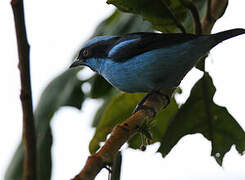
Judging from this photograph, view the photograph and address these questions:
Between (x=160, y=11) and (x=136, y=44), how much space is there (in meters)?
0.28

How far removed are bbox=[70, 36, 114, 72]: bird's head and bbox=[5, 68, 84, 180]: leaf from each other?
140 millimetres

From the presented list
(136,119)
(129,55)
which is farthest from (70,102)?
(136,119)

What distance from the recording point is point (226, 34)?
7.87 feet

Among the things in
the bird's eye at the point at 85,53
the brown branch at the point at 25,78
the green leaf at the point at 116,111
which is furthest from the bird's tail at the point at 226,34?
the brown branch at the point at 25,78

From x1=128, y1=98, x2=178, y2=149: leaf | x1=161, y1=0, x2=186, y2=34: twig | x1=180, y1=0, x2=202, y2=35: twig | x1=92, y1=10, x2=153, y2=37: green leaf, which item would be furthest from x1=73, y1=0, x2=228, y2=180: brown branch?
x1=92, y1=10, x2=153, y2=37: green leaf

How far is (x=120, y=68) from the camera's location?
276 centimetres

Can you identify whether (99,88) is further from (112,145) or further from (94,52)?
(112,145)

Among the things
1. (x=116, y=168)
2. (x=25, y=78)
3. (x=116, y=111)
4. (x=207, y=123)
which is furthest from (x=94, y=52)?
(x=25, y=78)

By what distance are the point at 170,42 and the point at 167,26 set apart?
0.13m

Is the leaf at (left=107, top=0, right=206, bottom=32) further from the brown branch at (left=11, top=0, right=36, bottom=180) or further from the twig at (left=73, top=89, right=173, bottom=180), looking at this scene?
the brown branch at (left=11, top=0, right=36, bottom=180)

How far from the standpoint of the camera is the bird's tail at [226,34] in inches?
91.7

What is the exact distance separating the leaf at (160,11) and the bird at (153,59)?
0.08 m

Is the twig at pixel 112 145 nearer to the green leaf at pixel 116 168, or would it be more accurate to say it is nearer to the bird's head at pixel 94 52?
the green leaf at pixel 116 168

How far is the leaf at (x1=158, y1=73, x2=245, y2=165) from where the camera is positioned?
9.04ft
